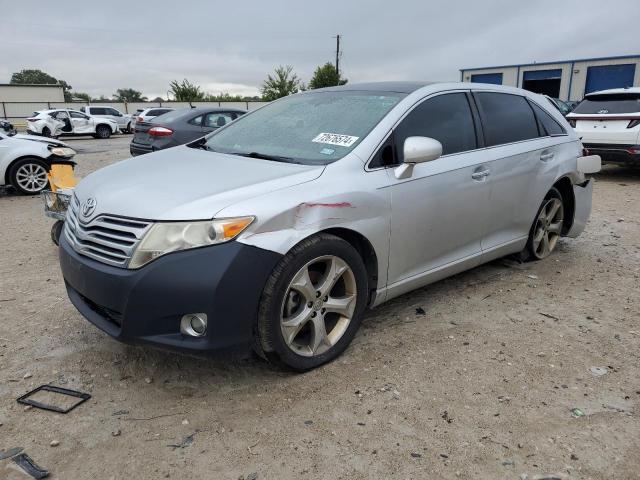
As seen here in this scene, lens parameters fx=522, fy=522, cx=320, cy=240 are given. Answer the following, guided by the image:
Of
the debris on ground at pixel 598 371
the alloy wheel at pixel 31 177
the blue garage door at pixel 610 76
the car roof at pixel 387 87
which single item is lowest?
the debris on ground at pixel 598 371

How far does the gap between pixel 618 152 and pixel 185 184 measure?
9292 mm

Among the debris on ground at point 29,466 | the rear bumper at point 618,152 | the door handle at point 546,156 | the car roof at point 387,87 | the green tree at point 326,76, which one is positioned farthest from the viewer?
the green tree at point 326,76

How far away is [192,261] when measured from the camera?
247cm

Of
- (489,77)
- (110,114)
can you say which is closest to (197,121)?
(110,114)

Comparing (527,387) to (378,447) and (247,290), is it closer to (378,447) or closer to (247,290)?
(378,447)

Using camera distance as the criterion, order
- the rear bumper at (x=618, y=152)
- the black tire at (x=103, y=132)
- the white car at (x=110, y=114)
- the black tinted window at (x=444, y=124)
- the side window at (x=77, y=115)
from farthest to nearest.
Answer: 1. the white car at (x=110, y=114)
2. the black tire at (x=103, y=132)
3. the side window at (x=77, y=115)
4. the rear bumper at (x=618, y=152)
5. the black tinted window at (x=444, y=124)

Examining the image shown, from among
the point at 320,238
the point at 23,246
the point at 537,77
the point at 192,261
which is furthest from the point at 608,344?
the point at 537,77

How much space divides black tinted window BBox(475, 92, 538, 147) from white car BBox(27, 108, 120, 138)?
2532cm

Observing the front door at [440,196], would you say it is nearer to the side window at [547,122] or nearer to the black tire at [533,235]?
the black tire at [533,235]

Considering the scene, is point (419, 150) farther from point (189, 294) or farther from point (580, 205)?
point (580, 205)

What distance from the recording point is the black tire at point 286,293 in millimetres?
2664

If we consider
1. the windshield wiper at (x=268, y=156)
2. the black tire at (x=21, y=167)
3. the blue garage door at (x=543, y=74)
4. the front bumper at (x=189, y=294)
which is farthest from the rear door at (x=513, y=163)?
the blue garage door at (x=543, y=74)

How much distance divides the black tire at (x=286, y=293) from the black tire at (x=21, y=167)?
26.4 feet

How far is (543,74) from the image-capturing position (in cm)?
3669
